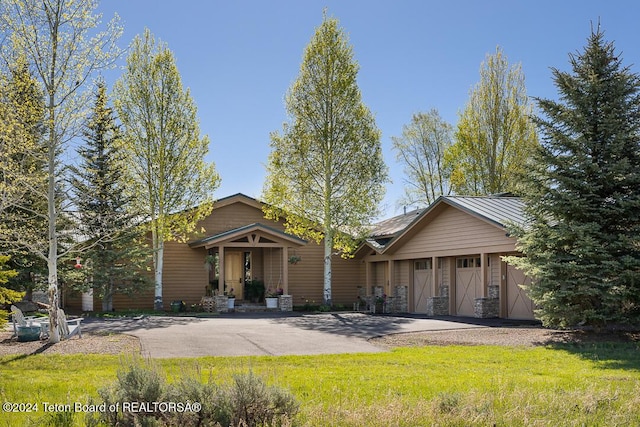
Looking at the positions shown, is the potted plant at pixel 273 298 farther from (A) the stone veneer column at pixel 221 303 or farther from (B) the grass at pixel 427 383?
(B) the grass at pixel 427 383

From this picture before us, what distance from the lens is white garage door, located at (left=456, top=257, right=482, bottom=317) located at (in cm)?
2218

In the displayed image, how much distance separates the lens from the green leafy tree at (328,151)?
26625mm

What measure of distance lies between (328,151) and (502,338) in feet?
46.1

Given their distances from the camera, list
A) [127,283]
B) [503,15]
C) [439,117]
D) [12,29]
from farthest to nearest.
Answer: [439,117], [127,283], [503,15], [12,29]

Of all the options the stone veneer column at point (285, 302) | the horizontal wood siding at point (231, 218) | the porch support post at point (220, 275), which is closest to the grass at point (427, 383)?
the porch support post at point (220, 275)

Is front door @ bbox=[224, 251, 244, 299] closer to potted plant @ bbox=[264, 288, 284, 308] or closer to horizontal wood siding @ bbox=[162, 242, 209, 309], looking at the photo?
horizontal wood siding @ bbox=[162, 242, 209, 309]

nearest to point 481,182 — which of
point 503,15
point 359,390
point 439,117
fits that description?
point 439,117

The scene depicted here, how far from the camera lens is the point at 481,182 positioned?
3491 cm

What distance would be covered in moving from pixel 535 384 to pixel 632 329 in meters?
7.86

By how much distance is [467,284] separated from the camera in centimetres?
2269

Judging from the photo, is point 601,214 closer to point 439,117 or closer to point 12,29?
point 12,29

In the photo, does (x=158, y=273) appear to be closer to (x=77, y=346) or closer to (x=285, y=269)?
(x=285, y=269)

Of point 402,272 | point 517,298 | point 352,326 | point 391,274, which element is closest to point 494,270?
point 517,298

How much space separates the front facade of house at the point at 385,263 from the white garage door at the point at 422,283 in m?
0.04
